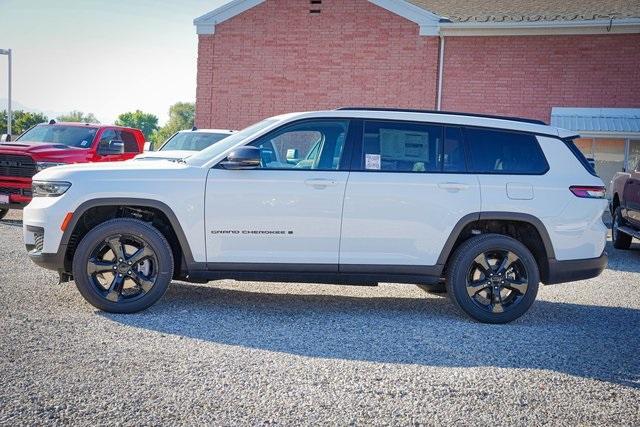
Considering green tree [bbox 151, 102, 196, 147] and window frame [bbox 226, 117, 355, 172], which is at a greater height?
green tree [bbox 151, 102, 196, 147]

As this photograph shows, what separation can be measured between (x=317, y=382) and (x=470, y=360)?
53.1 inches

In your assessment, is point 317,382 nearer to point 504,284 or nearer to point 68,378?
point 68,378

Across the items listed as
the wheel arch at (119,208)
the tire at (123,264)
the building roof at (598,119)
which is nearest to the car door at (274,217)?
the wheel arch at (119,208)

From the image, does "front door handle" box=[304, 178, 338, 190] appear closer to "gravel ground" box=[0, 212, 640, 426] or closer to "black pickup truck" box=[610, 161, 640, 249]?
Result: "gravel ground" box=[0, 212, 640, 426]

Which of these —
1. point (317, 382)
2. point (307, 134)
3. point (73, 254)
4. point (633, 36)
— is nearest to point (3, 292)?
point (73, 254)

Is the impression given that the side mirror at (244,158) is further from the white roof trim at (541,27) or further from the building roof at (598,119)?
the white roof trim at (541,27)

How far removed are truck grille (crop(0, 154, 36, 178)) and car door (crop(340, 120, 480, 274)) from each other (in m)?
8.83

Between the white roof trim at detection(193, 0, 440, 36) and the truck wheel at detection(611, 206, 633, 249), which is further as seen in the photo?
the white roof trim at detection(193, 0, 440, 36)

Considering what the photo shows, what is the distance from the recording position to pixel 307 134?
6965mm

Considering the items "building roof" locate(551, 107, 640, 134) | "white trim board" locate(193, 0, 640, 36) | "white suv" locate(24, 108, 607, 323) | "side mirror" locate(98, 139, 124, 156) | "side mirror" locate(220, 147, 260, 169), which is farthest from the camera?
"building roof" locate(551, 107, 640, 134)

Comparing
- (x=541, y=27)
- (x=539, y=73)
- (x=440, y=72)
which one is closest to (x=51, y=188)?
(x=440, y=72)

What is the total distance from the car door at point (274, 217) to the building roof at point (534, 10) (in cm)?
1424

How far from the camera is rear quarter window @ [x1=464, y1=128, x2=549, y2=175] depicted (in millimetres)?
7031

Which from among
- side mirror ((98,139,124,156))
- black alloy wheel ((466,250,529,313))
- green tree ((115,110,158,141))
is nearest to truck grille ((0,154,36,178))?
side mirror ((98,139,124,156))
